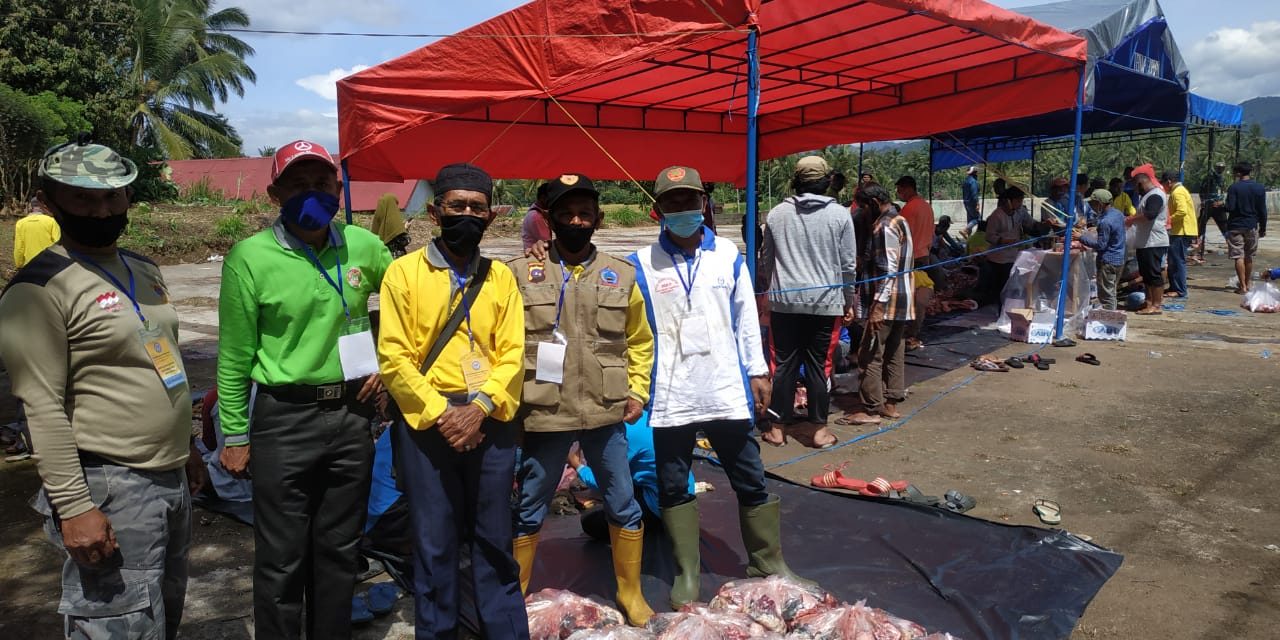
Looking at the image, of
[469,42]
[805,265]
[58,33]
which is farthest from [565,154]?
[58,33]

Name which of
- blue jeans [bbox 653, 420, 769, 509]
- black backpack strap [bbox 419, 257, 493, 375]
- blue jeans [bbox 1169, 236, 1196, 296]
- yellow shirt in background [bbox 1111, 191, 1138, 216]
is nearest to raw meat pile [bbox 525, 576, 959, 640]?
blue jeans [bbox 653, 420, 769, 509]

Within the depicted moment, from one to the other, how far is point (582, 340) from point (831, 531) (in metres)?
1.90

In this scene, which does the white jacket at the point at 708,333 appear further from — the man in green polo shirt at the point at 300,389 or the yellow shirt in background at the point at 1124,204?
the yellow shirt in background at the point at 1124,204

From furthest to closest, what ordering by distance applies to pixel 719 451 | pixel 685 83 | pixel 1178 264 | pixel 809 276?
1. pixel 1178 264
2. pixel 685 83
3. pixel 809 276
4. pixel 719 451

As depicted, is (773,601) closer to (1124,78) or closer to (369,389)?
(369,389)

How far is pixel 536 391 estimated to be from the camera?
283cm

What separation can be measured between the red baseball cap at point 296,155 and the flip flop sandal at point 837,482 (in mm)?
3289

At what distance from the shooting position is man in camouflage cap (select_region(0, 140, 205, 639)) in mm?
1959

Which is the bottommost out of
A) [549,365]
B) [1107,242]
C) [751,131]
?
[549,365]

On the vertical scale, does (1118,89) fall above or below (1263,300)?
above

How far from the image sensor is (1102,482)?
14.9ft

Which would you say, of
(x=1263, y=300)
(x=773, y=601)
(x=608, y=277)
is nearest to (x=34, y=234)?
(x=608, y=277)

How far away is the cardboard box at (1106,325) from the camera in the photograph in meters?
8.61

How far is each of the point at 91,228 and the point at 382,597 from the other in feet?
6.38
